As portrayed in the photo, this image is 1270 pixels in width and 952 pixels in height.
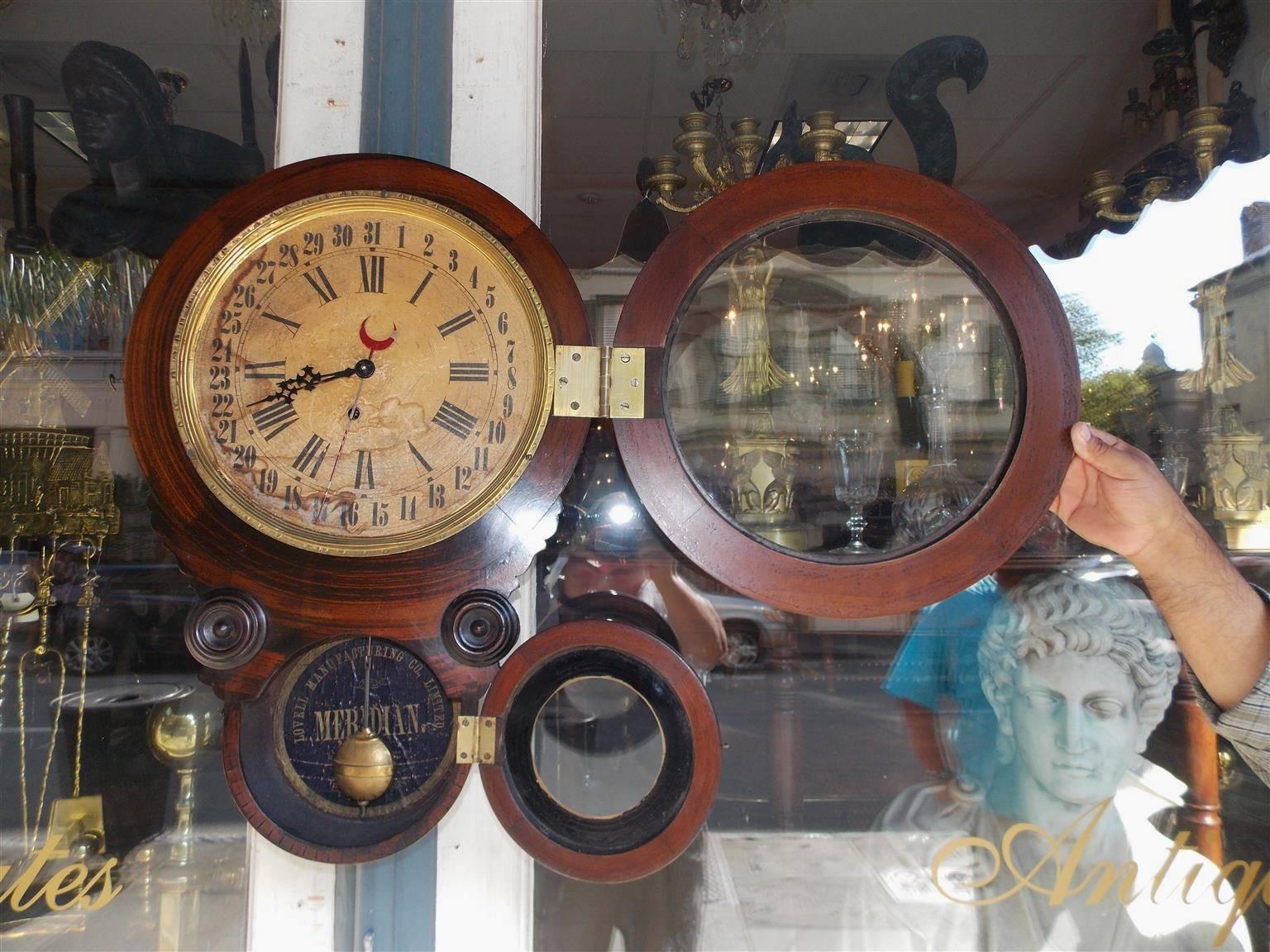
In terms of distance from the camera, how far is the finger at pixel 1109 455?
30.8 inches

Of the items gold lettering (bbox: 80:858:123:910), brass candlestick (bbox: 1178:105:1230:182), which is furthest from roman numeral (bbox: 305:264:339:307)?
brass candlestick (bbox: 1178:105:1230:182)

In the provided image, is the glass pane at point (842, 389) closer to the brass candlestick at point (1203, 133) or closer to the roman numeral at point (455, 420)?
the roman numeral at point (455, 420)

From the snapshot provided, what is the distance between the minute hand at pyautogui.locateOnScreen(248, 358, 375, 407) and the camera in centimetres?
78

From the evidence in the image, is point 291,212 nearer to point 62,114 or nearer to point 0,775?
point 62,114

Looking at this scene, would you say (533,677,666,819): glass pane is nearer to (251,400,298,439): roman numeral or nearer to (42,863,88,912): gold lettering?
(251,400,298,439): roman numeral

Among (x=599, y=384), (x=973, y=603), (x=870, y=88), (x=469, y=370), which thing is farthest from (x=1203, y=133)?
(x=469, y=370)

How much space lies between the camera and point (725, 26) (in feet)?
3.34

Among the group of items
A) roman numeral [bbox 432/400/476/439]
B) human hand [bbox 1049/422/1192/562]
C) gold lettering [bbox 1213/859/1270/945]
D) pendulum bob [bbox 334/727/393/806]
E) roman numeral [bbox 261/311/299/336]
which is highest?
roman numeral [bbox 261/311/299/336]

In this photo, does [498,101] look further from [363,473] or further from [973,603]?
[973,603]

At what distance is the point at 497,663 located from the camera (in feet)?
2.61

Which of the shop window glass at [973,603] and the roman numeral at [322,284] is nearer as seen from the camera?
the roman numeral at [322,284]

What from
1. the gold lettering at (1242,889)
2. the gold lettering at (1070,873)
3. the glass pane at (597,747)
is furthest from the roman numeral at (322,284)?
the gold lettering at (1242,889)

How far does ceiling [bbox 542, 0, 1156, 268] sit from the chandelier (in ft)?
0.04

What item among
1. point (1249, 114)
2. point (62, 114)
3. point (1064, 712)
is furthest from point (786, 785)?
point (62, 114)
